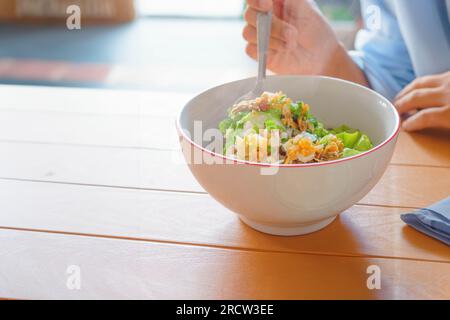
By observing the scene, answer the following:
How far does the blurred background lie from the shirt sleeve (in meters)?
1.00

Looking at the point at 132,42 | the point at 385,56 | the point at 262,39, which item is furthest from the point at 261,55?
the point at 132,42

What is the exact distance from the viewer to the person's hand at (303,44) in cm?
105

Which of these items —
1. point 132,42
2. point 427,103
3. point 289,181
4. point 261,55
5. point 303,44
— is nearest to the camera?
point 289,181

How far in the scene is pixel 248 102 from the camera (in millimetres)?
795

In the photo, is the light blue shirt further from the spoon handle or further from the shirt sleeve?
the spoon handle

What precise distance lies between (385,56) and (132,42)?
2.38 metres

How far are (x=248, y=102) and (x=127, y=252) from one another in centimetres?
26

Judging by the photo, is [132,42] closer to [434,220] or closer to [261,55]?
[261,55]

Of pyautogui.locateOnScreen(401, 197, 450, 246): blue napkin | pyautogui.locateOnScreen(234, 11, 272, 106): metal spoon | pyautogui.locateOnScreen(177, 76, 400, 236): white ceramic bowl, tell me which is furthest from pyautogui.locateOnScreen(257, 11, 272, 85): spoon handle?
pyautogui.locateOnScreen(401, 197, 450, 246): blue napkin

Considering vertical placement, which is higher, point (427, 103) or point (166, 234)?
point (427, 103)

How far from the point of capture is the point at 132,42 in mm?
3340
